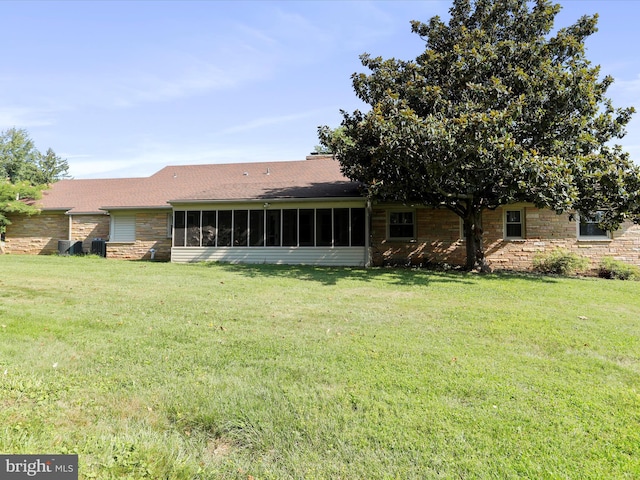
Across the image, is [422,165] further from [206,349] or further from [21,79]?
[21,79]

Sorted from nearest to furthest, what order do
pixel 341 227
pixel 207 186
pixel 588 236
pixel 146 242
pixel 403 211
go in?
pixel 588 236 < pixel 341 227 < pixel 403 211 < pixel 146 242 < pixel 207 186

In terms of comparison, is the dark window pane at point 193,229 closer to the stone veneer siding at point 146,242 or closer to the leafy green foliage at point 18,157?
the stone veneer siding at point 146,242

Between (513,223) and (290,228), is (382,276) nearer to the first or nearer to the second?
(290,228)

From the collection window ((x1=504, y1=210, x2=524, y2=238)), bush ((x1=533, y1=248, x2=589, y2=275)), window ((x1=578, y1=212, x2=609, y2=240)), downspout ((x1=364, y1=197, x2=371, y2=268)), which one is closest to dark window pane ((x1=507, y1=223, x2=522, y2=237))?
window ((x1=504, y1=210, x2=524, y2=238))

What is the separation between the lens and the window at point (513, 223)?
15266 millimetres

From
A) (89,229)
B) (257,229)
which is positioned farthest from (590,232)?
(89,229)

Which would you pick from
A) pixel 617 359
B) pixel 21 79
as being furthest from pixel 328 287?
pixel 21 79

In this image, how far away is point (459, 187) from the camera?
12203 mm

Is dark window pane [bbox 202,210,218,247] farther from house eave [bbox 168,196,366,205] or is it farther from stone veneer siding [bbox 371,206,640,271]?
stone veneer siding [bbox 371,206,640,271]

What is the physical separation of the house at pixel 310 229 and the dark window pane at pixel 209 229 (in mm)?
44

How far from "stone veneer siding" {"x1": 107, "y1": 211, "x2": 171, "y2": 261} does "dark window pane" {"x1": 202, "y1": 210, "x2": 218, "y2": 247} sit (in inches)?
107

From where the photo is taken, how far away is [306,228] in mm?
16031

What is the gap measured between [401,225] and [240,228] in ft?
22.9

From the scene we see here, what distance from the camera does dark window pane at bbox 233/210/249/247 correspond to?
54.2 feet
